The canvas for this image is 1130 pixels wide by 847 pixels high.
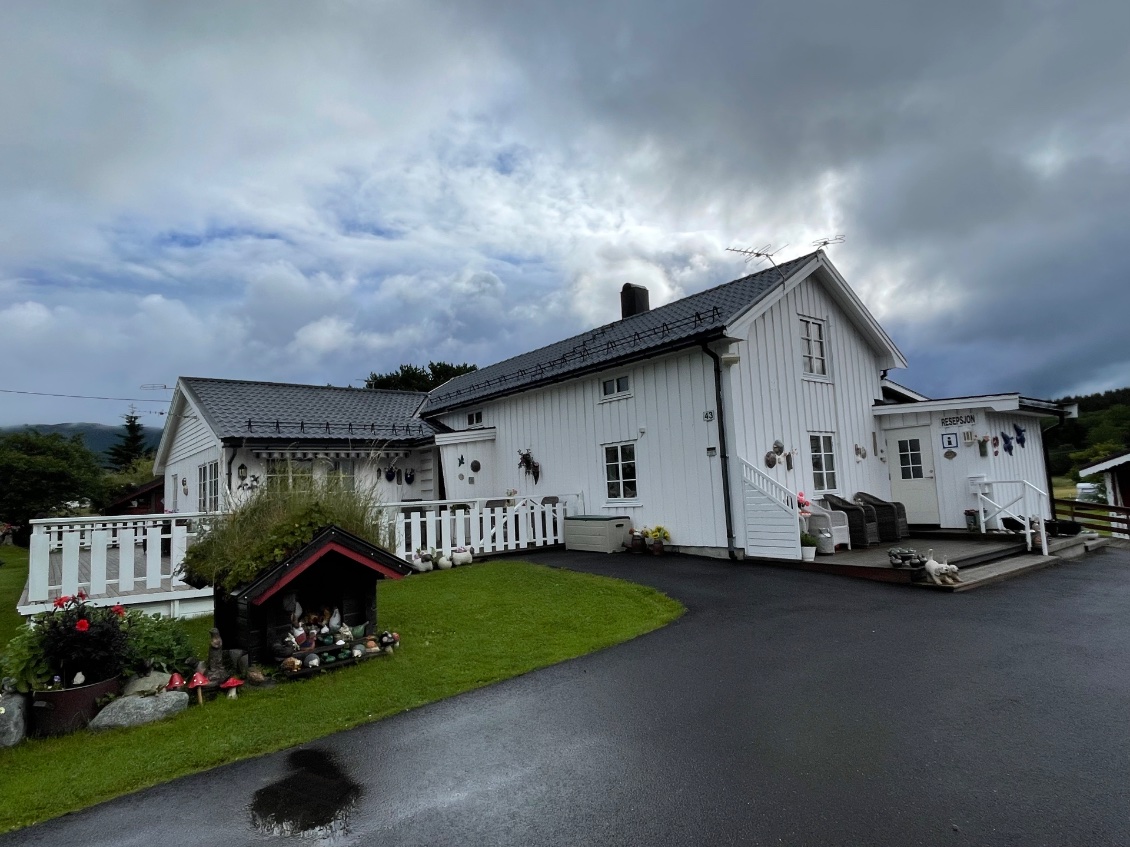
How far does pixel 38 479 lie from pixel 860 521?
80.6 ft

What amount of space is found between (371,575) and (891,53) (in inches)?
413

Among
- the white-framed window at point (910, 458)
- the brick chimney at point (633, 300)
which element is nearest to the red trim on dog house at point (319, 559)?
the white-framed window at point (910, 458)

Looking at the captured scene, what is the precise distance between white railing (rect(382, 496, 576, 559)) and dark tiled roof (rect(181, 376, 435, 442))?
4110mm

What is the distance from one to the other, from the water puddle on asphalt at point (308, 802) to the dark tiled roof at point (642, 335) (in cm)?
897

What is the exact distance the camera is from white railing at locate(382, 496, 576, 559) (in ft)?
37.1

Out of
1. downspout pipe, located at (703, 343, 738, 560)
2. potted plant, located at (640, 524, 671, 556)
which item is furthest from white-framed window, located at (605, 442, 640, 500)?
downspout pipe, located at (703, 343, 738, 560)

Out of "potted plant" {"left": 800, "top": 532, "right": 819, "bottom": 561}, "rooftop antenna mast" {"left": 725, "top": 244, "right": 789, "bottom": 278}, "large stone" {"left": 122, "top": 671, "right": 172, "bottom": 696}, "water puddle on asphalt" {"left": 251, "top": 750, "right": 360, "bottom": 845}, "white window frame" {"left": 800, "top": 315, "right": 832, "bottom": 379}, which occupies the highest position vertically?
"rooftop antenna mast" {"left": 725, "top": 244, "right": 789, "bottom": 278}

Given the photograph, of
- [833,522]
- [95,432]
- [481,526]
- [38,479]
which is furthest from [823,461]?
[95,432]

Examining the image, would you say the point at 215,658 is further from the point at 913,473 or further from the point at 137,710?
the point at 913,473

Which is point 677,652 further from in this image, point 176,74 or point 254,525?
point 176,74

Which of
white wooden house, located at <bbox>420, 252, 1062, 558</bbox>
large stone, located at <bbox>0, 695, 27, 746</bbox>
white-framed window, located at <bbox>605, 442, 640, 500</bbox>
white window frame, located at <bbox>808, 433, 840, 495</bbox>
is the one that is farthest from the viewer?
white-framed window, located at <bbox>605, 442, 640, 500</bbox>

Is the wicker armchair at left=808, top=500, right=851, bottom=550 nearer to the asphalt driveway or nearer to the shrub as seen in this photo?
the asphalt driveway

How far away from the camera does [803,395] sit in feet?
42.1

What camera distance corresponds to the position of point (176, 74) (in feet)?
29.7
